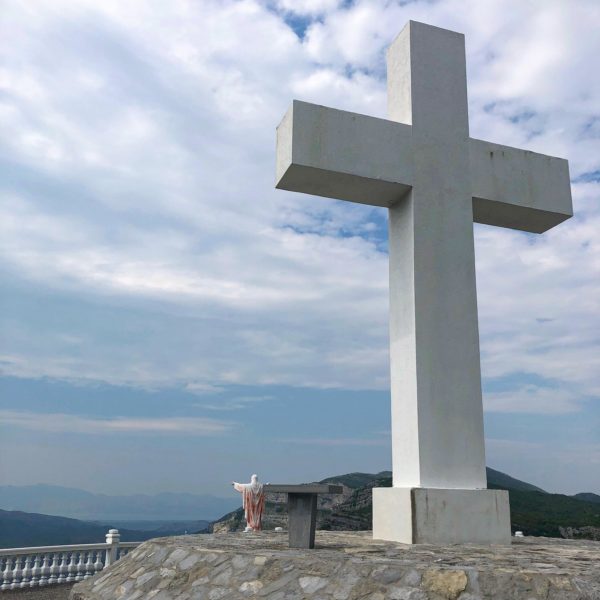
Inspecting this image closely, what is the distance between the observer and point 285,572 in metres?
4.10

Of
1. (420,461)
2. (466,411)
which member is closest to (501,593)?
(420,461)

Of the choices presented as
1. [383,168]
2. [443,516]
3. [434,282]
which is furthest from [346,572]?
[383,168]

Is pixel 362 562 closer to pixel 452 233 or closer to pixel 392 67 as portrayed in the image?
pixel 452 233

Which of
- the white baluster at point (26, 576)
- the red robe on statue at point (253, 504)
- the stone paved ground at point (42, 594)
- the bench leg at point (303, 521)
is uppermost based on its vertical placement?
the red robe on statue at point (253, 504)

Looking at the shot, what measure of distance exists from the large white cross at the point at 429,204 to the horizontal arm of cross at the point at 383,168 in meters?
0.01

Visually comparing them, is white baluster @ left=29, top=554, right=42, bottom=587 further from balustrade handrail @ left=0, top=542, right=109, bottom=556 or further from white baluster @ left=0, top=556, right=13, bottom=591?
white baluster @ left=0, top=556, right=13, bottom=591

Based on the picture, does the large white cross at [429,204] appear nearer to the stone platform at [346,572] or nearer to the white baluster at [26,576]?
the stone platform at [346,572]

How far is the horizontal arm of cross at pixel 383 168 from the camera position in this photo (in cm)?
630

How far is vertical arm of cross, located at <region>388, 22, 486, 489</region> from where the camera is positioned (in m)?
6.00

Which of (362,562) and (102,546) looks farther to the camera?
(102,546)

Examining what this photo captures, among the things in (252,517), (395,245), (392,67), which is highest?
(392,67)

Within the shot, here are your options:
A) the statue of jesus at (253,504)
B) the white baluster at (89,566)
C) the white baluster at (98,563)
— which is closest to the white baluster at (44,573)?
the white baluster at (89,566)

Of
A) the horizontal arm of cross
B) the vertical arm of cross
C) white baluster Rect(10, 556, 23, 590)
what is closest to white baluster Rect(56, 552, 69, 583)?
white baluster Rect(10, 556, 23, 590)

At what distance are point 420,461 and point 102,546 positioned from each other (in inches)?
283
